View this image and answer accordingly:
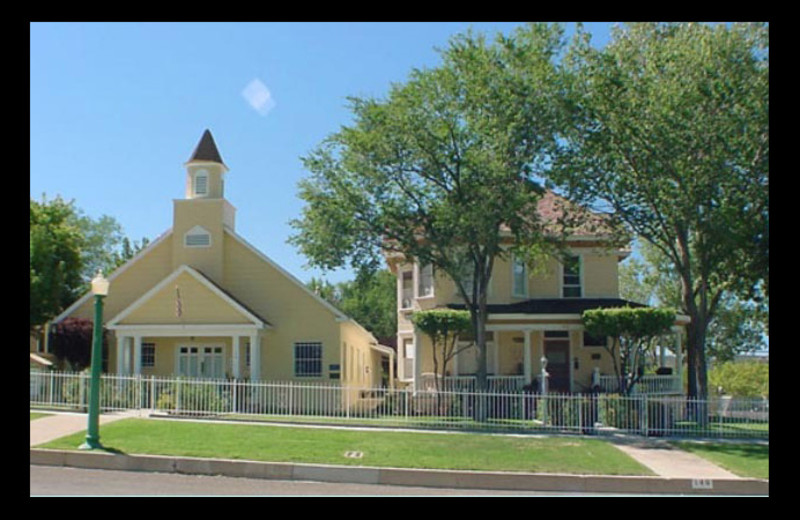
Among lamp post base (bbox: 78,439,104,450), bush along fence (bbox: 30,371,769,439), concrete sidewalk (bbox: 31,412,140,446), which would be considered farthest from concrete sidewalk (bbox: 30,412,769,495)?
bush along fence (bbox: 30,371,769,439)

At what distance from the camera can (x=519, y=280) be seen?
33438 millimetres

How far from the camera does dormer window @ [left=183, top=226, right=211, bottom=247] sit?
33.7m

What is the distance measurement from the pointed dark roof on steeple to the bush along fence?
1238cm

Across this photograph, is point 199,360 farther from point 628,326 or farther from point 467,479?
→ point 467,479

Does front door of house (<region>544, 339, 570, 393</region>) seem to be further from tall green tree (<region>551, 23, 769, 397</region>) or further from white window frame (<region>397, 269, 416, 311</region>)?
tall green tree (<region>551, 23, 769, 397</region>)

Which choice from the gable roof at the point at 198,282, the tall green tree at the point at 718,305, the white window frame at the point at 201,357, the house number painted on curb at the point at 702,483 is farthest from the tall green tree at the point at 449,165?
the tall green tree at the point at 718,305

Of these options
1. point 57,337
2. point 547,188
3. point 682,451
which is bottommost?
point 682,451

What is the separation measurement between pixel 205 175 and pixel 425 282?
9664 mm

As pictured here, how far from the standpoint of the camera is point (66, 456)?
16000 mm

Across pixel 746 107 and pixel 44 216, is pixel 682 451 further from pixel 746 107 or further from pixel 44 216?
pixel 44 216

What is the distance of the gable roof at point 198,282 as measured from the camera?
3092 centimetres

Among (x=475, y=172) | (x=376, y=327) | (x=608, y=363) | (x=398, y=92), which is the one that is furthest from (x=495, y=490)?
(x=376, y=327)

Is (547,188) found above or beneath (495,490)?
above

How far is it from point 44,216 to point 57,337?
7887mm
